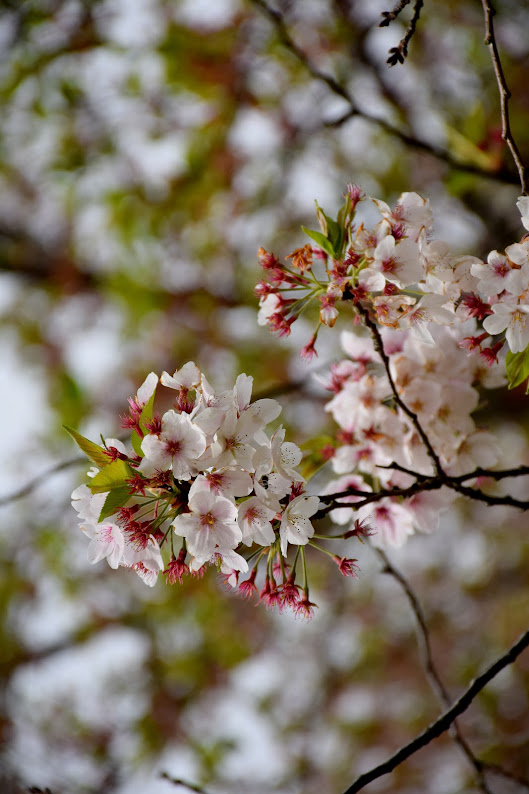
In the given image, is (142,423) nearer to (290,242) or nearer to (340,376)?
(340,376)

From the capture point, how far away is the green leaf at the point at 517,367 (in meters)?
1.13

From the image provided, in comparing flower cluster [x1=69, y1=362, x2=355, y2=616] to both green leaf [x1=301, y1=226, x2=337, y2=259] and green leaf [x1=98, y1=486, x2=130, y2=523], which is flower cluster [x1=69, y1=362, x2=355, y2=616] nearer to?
green leaf [x1=98, y1=486, x2=130, y2=523]

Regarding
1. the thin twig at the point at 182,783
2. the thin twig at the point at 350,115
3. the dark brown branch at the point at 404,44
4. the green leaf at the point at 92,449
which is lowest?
the thin twig at the point at 182,783

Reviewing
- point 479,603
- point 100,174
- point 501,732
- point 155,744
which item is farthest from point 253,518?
point 479,603

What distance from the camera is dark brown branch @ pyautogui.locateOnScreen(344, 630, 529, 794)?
97 cm

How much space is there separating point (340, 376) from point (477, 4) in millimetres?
3572

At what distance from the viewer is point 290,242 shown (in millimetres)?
5012

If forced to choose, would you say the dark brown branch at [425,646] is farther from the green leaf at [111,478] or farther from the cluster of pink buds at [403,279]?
the green leaf at [111,478]

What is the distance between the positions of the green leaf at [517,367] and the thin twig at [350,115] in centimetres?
78

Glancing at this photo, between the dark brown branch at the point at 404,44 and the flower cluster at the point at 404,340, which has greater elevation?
the dark brown branch at the point at 404,44

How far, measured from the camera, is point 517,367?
1143 mm

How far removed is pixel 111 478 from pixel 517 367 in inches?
26.6

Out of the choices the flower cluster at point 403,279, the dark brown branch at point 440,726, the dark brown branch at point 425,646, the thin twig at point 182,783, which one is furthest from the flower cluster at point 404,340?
the thin twig at point 182,783

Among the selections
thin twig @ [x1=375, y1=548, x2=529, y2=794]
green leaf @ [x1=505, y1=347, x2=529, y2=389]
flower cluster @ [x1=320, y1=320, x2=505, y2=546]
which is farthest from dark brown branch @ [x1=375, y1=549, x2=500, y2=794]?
green leaf @ [x1=505, y1=347, x2=529, y2=389]
